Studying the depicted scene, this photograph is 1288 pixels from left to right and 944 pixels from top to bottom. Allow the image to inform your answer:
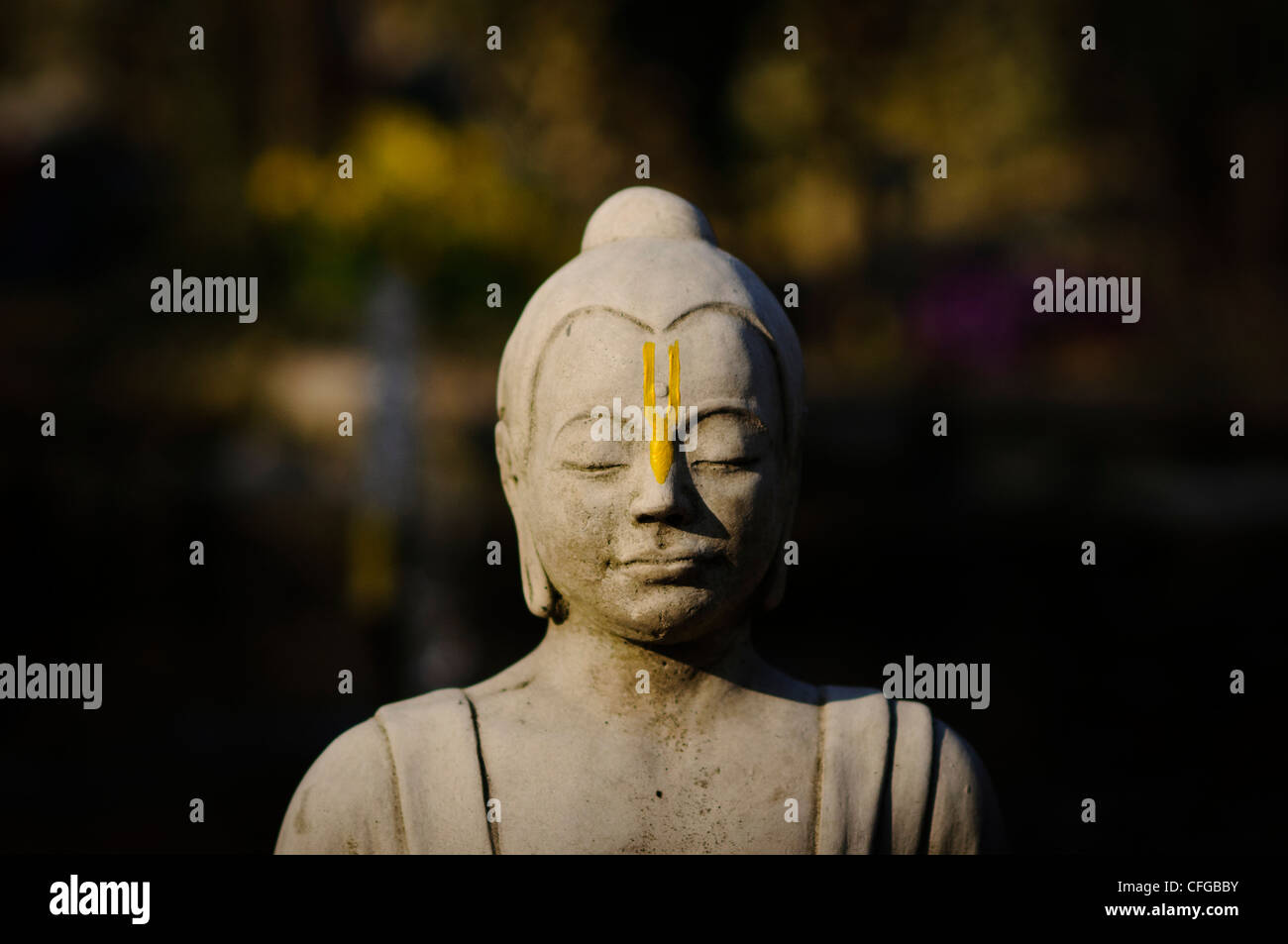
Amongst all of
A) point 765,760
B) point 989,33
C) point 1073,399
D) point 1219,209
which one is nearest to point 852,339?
point 1073,399

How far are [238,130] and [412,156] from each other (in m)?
3.40

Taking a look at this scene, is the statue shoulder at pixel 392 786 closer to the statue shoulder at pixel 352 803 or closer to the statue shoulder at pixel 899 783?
the statue shoulder at pixel 352 803

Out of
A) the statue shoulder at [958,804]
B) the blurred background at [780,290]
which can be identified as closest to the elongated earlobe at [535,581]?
the statue shoulder at [958,804]

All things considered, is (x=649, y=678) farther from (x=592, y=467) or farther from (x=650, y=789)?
(x=592, y=467)

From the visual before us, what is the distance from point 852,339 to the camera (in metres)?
11.8

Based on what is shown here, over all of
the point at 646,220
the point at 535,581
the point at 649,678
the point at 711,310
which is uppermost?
the point at 646,220

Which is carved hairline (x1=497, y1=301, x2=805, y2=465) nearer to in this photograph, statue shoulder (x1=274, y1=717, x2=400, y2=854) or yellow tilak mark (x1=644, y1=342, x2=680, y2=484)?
yellow tilak mark (x1=644, y1=342, x2=680, y2=484)

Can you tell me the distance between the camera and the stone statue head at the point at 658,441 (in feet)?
10.1

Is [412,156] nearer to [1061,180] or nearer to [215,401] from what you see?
[215,401]

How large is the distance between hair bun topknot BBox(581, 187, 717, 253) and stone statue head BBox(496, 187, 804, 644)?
14 cm

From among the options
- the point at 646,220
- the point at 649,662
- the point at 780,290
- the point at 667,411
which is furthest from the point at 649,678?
the point at 780,290

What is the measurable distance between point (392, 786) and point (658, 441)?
987mm

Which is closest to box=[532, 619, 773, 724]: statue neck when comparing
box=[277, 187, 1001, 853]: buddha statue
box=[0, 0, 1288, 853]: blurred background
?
box=[277, 187, 1001, 853]: buddha statue

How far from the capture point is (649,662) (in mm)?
3281
